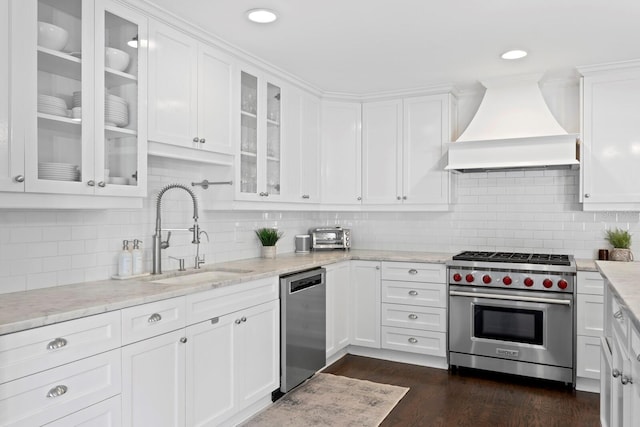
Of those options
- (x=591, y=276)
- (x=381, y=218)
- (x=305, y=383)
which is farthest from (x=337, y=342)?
(x=591, y=276)

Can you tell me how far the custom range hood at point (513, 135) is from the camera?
384 centimetres

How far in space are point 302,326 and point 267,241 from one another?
886 mm

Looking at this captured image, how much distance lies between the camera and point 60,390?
1828mm

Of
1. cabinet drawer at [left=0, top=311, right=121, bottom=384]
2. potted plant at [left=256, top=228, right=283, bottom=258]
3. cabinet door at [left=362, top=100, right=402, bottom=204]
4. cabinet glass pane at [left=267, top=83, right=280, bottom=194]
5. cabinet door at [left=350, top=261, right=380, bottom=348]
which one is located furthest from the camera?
cabinet door at [left=362, top=100, right=402, bottom=204]

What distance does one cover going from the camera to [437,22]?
293cm

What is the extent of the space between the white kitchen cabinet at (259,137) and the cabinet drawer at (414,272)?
118cm

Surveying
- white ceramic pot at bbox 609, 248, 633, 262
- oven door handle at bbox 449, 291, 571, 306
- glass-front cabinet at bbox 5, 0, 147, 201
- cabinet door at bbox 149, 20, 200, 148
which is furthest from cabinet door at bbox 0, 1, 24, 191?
white ceramic pot at bbox 609, 248, 633, 262

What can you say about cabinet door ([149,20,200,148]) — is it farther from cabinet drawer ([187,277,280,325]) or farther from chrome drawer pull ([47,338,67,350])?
chrome drawer pull ([47,338,67,350])

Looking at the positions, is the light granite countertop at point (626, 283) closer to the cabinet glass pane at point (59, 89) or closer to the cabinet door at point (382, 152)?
the cabinet door at point (382, 152)

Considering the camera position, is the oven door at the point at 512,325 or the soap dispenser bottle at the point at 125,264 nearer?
the soap dispenser bottle at the point at 125,264

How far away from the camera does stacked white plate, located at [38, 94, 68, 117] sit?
2.09 m

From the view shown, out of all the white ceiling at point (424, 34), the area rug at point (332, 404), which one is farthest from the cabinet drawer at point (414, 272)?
the white ceiling at point (424, 34)

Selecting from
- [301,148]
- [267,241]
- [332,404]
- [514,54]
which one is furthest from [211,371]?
[514,54]

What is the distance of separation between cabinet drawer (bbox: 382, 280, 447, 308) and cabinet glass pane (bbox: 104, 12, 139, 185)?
2.48 meters
